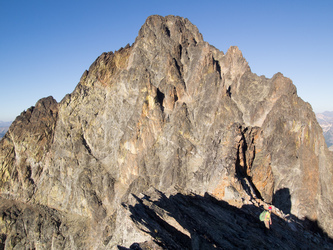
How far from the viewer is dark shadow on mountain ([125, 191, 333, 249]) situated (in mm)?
16500

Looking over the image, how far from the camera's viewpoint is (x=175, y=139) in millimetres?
61406

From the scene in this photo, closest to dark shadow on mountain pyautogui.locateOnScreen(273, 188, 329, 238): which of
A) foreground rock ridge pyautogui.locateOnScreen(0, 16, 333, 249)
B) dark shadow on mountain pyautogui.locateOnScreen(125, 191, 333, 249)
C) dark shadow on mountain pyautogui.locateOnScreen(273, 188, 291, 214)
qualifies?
dark shadow on mountain pyautogui.locateOnScreen(273, 188, 291, 214)

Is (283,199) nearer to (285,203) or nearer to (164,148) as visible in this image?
(285,203)

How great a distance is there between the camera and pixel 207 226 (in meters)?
19.8

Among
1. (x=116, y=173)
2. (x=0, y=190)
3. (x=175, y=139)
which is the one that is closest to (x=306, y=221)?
(x=175, y=139)

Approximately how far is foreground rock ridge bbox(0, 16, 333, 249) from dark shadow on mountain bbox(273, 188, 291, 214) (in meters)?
0.18

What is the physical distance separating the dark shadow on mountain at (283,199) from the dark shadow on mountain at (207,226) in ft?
59.5

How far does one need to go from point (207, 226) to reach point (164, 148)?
4347 cm

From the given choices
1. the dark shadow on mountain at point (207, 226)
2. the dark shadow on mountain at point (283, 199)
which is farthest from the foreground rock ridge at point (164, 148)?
the dark shadow on mountain at point (207, 226)

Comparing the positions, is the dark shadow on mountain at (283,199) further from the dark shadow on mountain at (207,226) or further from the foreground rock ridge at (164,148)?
the dark shadow on mountain at (207,226)

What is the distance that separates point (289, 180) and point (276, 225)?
25.7 m

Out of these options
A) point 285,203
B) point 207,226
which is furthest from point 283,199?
point 207,226

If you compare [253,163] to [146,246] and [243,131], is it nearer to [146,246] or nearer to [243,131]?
[243,131]

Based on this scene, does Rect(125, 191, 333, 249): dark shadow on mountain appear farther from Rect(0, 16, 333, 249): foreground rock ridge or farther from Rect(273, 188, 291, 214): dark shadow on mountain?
Rect(273, 188, 291, 214): dark shadow on mountain
